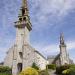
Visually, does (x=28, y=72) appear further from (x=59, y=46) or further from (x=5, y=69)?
(x=59, y=46)

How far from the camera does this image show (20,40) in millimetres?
51094

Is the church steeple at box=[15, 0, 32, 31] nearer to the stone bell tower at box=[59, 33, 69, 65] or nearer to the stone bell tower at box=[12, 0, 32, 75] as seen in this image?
the stone bell tower at box=[12, 0, 32, 75]

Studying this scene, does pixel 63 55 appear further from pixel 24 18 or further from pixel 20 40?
pixel 24 18

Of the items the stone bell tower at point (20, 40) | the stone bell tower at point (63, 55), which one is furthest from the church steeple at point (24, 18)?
the stone bell tower at point (63, 55)

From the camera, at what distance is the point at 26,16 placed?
54375 mm

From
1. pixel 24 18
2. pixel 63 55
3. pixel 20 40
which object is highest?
pixel 24 18

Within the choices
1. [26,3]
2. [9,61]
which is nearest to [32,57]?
[9,61]

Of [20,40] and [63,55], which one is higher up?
[20,40]

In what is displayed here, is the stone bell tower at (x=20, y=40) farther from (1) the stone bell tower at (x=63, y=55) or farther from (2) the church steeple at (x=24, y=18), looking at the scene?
(1) the stone bell tower at (x=63, y=55)

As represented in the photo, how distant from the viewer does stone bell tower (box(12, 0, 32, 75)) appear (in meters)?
48.5

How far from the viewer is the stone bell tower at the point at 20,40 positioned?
48.5 m

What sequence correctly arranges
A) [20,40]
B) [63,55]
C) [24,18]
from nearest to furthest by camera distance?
[20,40] < [24,18] < [63,55]

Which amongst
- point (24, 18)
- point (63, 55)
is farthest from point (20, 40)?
point (63, 55)

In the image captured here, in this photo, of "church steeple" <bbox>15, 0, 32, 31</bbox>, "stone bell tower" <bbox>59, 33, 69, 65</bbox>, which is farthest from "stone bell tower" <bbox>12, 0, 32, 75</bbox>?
"stone bell tower" <bbox>59, 33, 69, 65</bbox>
